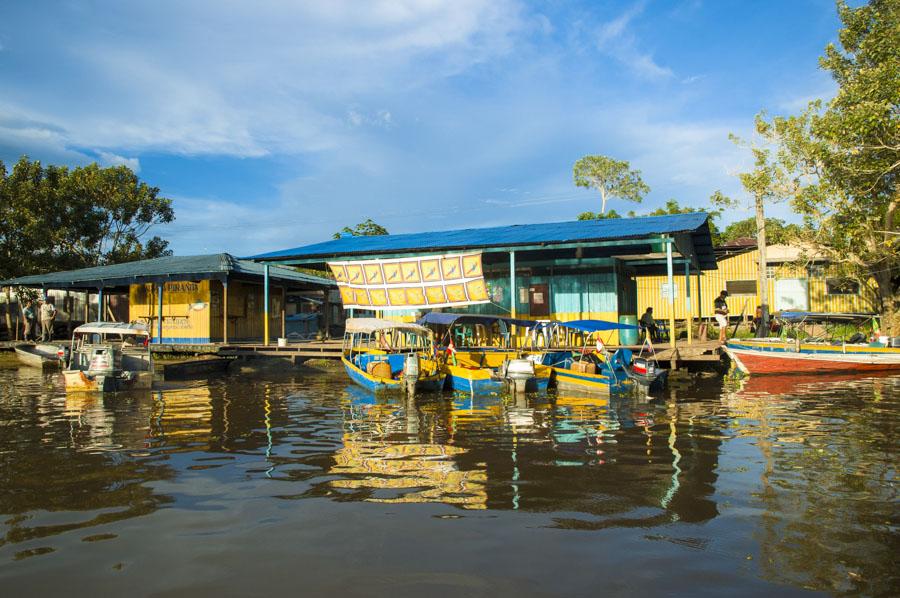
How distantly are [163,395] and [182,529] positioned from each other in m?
11.7

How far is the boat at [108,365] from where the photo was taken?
16.3 m

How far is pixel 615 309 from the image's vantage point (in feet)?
70.2

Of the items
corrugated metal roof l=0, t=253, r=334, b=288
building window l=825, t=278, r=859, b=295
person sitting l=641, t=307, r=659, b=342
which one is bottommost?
person sitting l=641, t=307, r=659, b=342

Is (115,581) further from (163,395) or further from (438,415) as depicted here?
(163,395)

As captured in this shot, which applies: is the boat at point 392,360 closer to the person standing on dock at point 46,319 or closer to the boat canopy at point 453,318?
the boat canopy at point 453,318

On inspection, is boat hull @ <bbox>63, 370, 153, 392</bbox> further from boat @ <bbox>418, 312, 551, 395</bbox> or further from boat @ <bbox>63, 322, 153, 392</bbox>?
boat @ <bbox>418, 312, 551, 395</bbox>

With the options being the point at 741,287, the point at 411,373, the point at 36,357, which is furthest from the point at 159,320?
the point at 741,287

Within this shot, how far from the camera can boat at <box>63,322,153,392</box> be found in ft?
53.5

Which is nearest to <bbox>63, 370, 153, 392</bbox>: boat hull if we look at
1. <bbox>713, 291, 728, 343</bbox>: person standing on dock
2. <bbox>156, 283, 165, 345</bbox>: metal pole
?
<bbox>156, 283, 165, 345</bbox>: metal pole

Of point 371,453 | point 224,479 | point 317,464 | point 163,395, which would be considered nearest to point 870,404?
point 371,453

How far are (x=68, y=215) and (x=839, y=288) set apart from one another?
136 ft

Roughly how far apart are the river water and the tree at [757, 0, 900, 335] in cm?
1032

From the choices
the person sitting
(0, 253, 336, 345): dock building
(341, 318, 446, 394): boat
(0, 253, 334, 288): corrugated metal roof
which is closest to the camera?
(341, 318, 446, 394): boat

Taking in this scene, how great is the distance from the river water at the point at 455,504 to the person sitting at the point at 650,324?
9705mm
